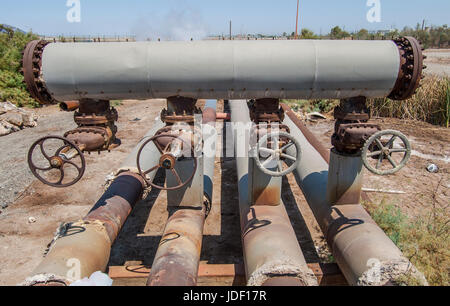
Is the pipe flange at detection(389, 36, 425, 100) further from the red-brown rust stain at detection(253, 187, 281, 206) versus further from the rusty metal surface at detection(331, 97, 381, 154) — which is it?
the red-brown rust stain at detection(253, 187, 281, 206)

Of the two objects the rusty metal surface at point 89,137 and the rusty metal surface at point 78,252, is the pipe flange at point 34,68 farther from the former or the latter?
the rusty metal surface at point 78,252

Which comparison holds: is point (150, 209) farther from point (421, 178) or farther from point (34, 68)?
point (421, 178)

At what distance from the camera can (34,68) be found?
3.26 metres

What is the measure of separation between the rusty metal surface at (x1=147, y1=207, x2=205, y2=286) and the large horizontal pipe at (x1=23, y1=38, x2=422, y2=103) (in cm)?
147

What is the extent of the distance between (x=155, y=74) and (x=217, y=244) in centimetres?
269

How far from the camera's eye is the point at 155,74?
10.9 ft

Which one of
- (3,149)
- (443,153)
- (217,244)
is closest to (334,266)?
(217,244)

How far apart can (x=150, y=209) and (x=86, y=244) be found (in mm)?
2600

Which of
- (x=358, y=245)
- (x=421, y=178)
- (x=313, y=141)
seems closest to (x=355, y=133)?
(x=358, y=245)

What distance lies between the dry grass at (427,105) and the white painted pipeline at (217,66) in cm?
789

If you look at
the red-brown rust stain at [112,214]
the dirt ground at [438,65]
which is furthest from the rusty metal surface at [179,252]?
the dirt ground at [438,65]

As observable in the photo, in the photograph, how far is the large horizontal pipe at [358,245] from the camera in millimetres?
2869
